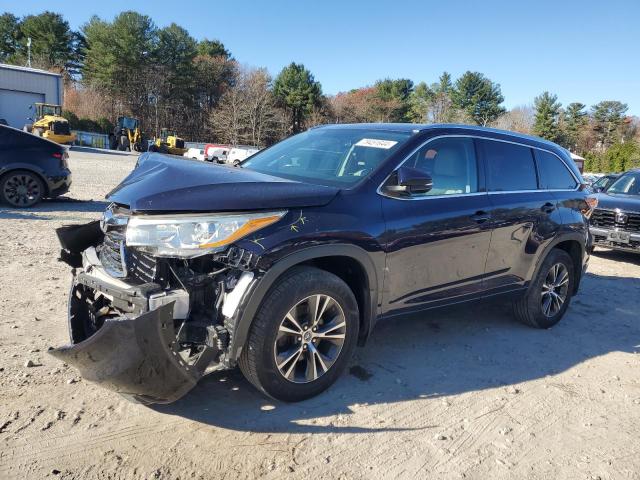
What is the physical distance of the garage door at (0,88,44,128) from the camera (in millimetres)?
42347

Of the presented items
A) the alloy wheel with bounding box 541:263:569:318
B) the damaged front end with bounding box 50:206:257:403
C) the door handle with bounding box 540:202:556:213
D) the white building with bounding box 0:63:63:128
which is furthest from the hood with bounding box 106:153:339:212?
the white building with bounding box 0:63:63:128

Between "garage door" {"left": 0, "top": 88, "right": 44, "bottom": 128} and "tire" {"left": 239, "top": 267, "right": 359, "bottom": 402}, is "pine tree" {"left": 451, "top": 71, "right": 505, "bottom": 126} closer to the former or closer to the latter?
"garage door" {"left": 0, "top": 88, "right": 44, "bottom": 128}

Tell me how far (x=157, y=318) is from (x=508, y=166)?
350 cm

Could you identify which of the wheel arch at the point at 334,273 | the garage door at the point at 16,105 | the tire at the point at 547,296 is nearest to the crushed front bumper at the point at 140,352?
the wheel arch at the point at 334,273

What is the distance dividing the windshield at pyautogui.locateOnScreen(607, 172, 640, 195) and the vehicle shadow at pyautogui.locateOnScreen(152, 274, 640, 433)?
4906mm

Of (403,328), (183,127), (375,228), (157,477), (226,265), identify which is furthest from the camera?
(183,127)

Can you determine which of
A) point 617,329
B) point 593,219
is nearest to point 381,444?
point 617,329

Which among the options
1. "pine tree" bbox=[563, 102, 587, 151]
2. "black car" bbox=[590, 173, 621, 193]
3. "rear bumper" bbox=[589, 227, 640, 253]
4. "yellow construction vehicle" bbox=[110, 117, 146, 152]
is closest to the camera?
"rear bumper" bbox=[589, 227, 640, 253]

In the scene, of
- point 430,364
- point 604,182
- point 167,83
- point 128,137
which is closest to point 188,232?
point 430,364

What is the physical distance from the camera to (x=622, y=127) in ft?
261

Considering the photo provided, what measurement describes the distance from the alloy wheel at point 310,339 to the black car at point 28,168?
8316 millimetres

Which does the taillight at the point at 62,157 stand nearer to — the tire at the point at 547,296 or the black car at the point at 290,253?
the black car at the point at 290,253

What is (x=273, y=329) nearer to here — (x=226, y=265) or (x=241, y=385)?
(x=226, y=265)

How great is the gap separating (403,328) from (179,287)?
2559 millimetres
